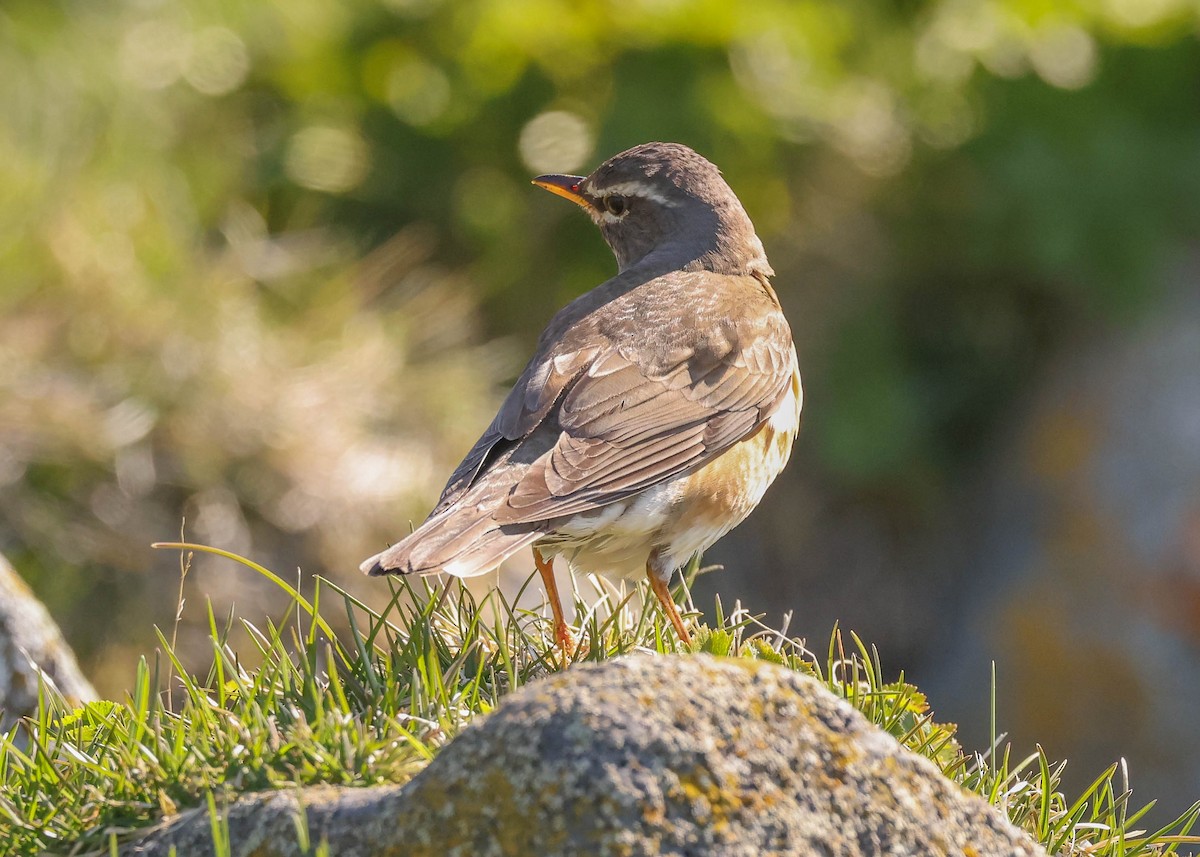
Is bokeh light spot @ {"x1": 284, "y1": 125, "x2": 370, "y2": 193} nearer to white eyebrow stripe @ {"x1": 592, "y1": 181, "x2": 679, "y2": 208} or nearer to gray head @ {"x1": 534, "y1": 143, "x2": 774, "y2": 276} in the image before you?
gray head @ {"x1": 534, "y1": 143, "x2": 774, "y2": 276}

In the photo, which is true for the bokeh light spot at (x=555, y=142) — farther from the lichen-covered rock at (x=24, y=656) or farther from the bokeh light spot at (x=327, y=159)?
the lichen-covered rock at (x=24, y=656)

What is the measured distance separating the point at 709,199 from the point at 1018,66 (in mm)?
5768

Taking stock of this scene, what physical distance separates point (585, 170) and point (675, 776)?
7722mm

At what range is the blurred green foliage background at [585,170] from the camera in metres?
10.3

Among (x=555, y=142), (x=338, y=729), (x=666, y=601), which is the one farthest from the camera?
(x=555, y=142)

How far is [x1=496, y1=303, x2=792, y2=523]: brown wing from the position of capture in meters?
4.98

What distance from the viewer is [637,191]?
21.9 ft

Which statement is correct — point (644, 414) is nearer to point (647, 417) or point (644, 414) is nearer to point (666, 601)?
point (647, 417)

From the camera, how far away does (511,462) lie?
520 centimetres

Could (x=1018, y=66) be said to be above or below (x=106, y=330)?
above

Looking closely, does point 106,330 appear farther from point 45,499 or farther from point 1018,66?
point 1018,66

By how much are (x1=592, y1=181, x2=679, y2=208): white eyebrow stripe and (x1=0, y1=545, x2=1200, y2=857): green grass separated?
2320 mm

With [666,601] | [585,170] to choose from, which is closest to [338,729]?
[666,601]

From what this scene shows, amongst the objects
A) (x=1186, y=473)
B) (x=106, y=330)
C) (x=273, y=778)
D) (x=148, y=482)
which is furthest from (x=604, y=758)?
(x=1186, y=473)
